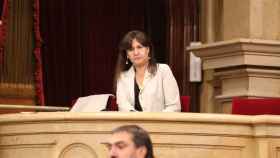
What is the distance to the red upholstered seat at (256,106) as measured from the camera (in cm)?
705

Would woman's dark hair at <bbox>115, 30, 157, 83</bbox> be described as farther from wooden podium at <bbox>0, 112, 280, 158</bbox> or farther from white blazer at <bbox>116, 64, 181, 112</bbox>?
wooden podium at <bbox>0, 112, 280, 158</bbox>

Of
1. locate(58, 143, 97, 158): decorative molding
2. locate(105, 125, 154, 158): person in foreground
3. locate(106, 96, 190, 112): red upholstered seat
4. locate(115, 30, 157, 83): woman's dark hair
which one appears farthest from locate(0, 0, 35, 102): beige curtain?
locate(105, 125, 154, 158): person in foreground

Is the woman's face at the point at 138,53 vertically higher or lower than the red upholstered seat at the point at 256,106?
higher

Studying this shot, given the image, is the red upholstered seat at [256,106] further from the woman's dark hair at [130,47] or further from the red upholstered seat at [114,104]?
the woman's dark hair at [130,47]

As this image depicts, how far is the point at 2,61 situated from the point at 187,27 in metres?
1.87

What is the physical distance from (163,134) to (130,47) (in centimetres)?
78

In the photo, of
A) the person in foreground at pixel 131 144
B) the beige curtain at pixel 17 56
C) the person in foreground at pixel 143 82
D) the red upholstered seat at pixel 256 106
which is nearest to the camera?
the person in foreground at pixel 131 144

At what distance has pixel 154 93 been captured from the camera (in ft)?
23.7

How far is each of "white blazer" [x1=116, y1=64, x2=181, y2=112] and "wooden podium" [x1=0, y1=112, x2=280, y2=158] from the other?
1.60ft

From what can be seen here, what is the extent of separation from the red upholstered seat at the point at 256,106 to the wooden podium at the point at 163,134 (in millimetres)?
263

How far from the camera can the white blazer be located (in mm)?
7191

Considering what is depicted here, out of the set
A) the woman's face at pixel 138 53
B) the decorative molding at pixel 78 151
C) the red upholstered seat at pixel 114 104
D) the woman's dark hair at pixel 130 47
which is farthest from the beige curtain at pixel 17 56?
the decorative molding at pixel 78 151

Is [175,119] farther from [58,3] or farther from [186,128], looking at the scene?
[58,3]

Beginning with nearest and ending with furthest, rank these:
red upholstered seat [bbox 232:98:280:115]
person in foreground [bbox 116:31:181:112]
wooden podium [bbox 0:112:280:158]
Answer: wooden podium [bbox 0:112:280:158] < red upholstered seat [bbox 232:98:280:115] < person in foreground [bbox 116:31:181:112]
